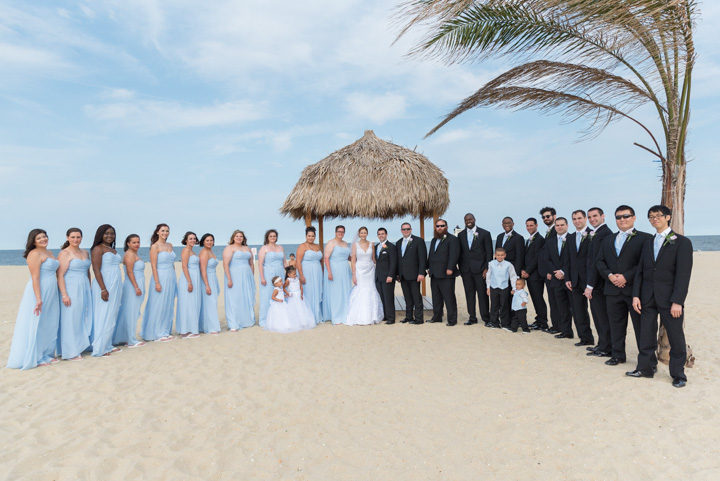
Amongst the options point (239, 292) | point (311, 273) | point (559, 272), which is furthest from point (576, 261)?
point (239, 292)

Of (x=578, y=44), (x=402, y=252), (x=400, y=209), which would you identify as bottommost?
(x=402, y=252)

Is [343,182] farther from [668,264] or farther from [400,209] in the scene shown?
[668,264]

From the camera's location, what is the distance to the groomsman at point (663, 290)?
447cm

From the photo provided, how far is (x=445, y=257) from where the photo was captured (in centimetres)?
769

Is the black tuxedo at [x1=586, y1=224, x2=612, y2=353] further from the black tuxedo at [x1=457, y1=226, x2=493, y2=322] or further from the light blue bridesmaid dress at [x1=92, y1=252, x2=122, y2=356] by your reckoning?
the light blue bridesmaid dress at [x1=92, y1=252, x2=122, y2=356]

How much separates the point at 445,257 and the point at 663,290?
362 centimetres

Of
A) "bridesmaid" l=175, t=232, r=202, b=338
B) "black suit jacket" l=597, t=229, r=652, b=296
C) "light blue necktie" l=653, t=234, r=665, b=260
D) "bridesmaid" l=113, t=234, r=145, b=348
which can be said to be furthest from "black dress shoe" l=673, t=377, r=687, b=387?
"bridesmaid" l=113, t=234, r=145, b=348

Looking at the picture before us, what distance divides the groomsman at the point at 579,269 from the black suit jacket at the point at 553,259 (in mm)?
163

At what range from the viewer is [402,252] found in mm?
8047

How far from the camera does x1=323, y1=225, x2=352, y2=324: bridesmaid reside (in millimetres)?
8258

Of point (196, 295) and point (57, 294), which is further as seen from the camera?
point (196, 295)

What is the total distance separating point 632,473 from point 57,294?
7198 mm

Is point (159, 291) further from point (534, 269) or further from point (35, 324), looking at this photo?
point (534, 269)

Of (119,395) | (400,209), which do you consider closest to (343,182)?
(400,209)
